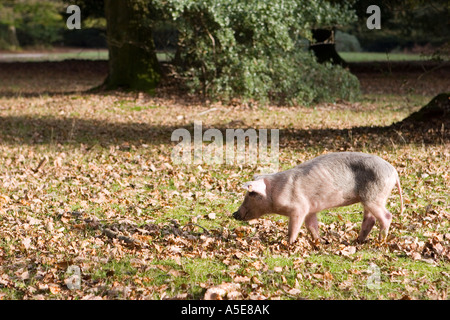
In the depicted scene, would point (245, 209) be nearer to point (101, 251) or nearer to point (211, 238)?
point (211, 238)

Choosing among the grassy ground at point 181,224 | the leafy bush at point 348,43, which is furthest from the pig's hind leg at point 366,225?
the leafy bush at point 348,43

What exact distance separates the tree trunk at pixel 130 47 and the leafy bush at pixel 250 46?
1508 mm

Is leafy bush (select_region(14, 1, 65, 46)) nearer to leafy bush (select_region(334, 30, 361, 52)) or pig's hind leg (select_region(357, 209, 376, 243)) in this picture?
leafy bush (select_region(334, 30, 361, 52))

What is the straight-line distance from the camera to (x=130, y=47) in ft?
68.3

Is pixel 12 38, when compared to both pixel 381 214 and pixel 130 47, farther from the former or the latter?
pixel 381 214

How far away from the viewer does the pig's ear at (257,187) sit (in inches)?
261

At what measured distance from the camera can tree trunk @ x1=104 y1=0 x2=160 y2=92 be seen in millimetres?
20688

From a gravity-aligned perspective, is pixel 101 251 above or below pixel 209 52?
below

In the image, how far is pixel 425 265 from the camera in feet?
20.1

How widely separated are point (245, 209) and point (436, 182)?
4.02 m

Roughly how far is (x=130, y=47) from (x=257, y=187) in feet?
49.7

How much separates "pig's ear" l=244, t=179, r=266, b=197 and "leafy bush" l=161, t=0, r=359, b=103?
454 inches

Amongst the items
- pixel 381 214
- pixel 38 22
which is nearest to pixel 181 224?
pixel 381 214

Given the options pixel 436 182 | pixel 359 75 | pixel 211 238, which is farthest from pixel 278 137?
pixel 359 75
